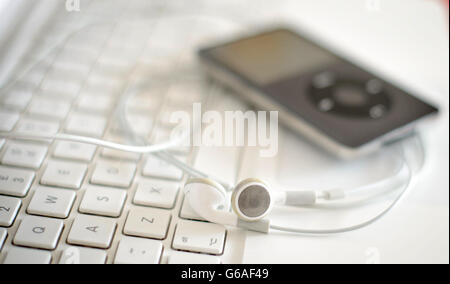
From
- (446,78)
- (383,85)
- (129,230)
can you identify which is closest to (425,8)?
(446,78)

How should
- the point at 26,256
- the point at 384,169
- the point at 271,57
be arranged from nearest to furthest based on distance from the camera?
the point at 26,256 → the point at 384,169 → the point at 271,57

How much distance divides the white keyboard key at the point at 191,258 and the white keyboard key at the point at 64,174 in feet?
0.32

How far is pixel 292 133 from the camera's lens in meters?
0.43

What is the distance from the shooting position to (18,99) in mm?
426

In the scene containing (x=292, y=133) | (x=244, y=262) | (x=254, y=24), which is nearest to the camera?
(x=244, y=262)

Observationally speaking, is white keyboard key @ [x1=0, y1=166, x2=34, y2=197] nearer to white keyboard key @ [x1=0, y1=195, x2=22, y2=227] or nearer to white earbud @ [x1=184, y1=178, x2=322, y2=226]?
white keyboard key @ [x1=0, y1=195, x2=22, y2=227]

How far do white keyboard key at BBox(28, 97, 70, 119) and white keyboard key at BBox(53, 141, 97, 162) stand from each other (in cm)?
5

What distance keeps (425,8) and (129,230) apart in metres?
0.58

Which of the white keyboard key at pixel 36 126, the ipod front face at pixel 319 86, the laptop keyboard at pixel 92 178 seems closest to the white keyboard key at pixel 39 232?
the laptop keyboard at pixel 92 178

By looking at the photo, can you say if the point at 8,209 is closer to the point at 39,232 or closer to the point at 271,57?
the point at 39,232

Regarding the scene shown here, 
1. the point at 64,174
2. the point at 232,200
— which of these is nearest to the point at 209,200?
the point at 232,200

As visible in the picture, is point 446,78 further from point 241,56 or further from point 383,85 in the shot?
point 241,56

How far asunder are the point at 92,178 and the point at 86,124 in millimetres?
78

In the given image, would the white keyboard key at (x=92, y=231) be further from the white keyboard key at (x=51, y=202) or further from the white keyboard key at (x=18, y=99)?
the white keyboard key at (x=18, y=99)
